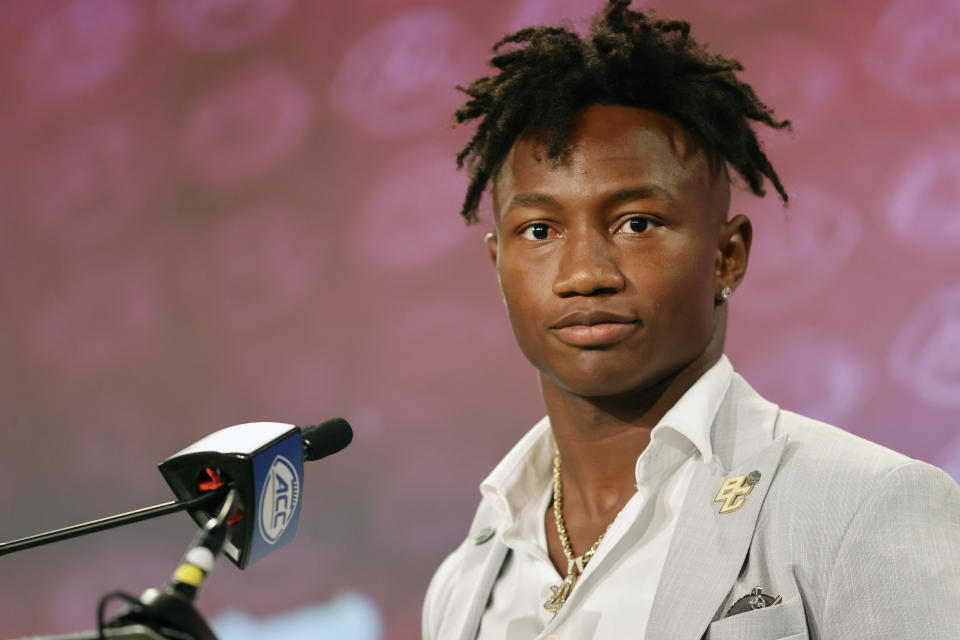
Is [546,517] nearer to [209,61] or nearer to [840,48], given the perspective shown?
[840,48]

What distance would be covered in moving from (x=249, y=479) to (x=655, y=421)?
92cm

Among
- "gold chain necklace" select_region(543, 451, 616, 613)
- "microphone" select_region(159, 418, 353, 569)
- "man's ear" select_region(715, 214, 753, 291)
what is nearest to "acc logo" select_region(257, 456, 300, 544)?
"microphone" select_region(159, 418, 353, 569)

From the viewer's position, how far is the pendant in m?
2.05

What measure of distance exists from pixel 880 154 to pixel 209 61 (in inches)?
81.1

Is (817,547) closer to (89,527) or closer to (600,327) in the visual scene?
(600,327)

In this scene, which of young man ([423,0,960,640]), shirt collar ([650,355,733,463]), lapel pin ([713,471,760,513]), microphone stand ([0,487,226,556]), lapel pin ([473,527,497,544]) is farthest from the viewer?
lapel pin ([473,527,497,544])

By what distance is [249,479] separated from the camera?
4.48 ft

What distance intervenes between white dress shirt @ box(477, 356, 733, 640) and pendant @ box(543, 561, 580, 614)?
2cm

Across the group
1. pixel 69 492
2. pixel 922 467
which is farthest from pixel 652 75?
pixel 69 492

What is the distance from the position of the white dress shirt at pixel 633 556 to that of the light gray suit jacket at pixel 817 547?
0.25ft

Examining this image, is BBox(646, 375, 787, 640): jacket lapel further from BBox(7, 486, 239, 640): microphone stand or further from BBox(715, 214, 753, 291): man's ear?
BBox(7, 486, 239, 640): microphone stand

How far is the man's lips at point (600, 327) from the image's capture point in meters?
1.90

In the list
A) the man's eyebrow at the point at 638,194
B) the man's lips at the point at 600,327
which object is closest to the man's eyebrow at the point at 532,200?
the man's eyebrow at the point at 638,194

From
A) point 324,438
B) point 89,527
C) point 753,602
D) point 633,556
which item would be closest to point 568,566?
point 633,556
